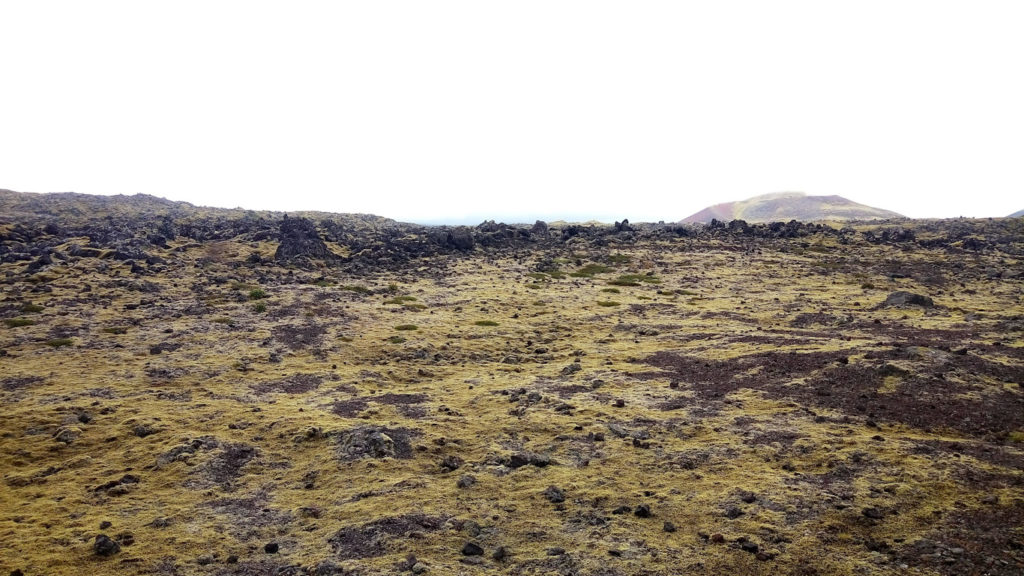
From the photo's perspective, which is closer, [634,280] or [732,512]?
[732,512]

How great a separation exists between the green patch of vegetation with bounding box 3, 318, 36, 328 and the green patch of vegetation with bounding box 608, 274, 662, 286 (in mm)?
47458

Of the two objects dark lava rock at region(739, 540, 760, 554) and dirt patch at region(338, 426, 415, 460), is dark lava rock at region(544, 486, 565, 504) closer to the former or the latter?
dark lava rock at region(739, 540, 760, 554)

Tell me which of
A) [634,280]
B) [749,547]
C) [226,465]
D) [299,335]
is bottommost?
[226,465]

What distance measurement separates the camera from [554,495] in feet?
51.1

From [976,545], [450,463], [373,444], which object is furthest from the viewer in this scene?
[373,444]

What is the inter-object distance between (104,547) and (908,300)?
48.7 meters

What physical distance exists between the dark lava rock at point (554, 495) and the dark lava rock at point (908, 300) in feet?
123

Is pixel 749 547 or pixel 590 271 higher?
pixel 590 271

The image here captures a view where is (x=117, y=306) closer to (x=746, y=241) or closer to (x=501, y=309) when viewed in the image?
(x=501, y=309)

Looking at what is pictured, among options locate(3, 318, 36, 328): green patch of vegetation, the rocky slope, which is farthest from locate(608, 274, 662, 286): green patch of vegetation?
locate(3, 318, 36, 328): green patch of vegetation

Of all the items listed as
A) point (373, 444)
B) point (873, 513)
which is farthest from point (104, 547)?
point (873, 513)

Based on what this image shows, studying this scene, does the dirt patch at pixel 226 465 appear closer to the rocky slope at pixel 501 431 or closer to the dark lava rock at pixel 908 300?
the rocky slope at pixel 501 431

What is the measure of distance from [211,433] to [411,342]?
1482cm

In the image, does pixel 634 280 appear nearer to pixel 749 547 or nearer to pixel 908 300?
pixel 908 300
